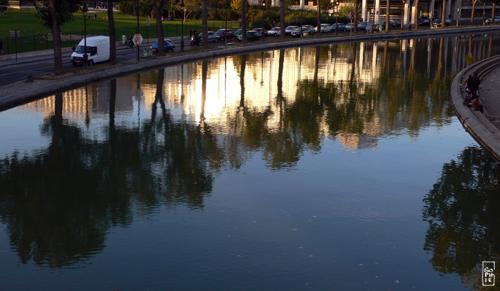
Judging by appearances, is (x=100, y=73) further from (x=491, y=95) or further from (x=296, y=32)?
(x=296, y=32)

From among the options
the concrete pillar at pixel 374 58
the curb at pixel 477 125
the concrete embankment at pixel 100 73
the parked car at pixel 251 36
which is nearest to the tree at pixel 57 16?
the concrete embankment at pixel 100 73

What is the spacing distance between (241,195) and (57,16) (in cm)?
3085

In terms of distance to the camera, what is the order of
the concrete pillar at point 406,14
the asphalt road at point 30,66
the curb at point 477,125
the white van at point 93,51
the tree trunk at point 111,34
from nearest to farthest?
the curb at point 477,125 → the asphalt road at point 30,66 → the white van at point 93,51 → the tree trunk at point 111,34 → the concrete pillar at point 406,14

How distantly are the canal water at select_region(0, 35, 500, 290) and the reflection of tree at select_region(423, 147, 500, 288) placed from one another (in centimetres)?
6

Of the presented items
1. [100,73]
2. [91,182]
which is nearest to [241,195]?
[91,182]

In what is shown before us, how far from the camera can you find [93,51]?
50938mm

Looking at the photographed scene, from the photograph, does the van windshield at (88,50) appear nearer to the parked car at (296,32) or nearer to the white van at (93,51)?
the white van at (93,51)

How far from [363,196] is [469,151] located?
8.01 metres

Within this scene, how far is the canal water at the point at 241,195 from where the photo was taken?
13.7m

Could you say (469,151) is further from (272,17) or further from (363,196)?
(272,17)

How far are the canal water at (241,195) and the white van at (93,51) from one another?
43.3 feet

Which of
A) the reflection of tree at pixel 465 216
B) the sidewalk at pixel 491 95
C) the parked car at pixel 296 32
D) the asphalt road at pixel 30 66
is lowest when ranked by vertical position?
the reflection of tree at pixel 465 216

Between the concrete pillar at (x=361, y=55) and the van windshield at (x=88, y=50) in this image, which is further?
the concrete pillar at (x=361, y=55)

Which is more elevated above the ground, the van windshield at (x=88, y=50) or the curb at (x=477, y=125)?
the van windshield at (x=88, y=50)
